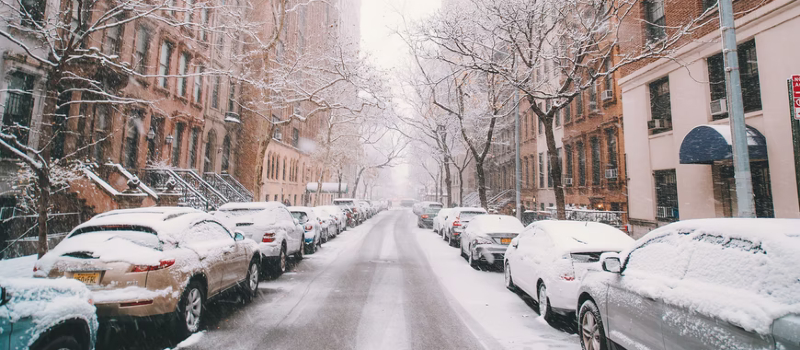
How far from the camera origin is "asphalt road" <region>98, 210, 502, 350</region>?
205 inches

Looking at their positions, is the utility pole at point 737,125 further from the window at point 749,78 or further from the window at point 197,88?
the window at point 197,88

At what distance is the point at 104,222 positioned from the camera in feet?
17.4

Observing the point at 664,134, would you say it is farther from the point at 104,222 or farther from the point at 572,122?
the point at 104,222

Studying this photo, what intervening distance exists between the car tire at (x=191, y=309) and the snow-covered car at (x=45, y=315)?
1454mm

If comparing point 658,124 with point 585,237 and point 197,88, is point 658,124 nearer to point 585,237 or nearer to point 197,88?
point 585,237

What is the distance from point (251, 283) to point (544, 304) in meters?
5.37

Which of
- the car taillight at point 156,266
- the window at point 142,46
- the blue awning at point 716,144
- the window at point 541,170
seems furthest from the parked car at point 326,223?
the window at point 541,170

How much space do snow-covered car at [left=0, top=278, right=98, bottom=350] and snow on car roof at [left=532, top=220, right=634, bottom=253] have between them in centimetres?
603

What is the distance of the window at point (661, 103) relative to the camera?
14898 mm

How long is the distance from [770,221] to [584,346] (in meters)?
2.59

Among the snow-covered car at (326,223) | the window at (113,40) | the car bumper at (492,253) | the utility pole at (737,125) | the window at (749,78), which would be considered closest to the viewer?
the utility pole at (737,125)

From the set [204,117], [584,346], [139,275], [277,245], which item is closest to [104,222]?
[139,275]

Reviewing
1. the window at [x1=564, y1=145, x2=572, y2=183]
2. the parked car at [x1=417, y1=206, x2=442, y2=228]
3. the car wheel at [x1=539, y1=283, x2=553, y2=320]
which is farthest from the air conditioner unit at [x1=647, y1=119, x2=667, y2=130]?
the parked car at [x1=417, y1=206, x2=442, y2=228]

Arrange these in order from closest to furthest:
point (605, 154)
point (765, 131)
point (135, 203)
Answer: point (765, 131) < point (135, 203) < point (605, 154)
